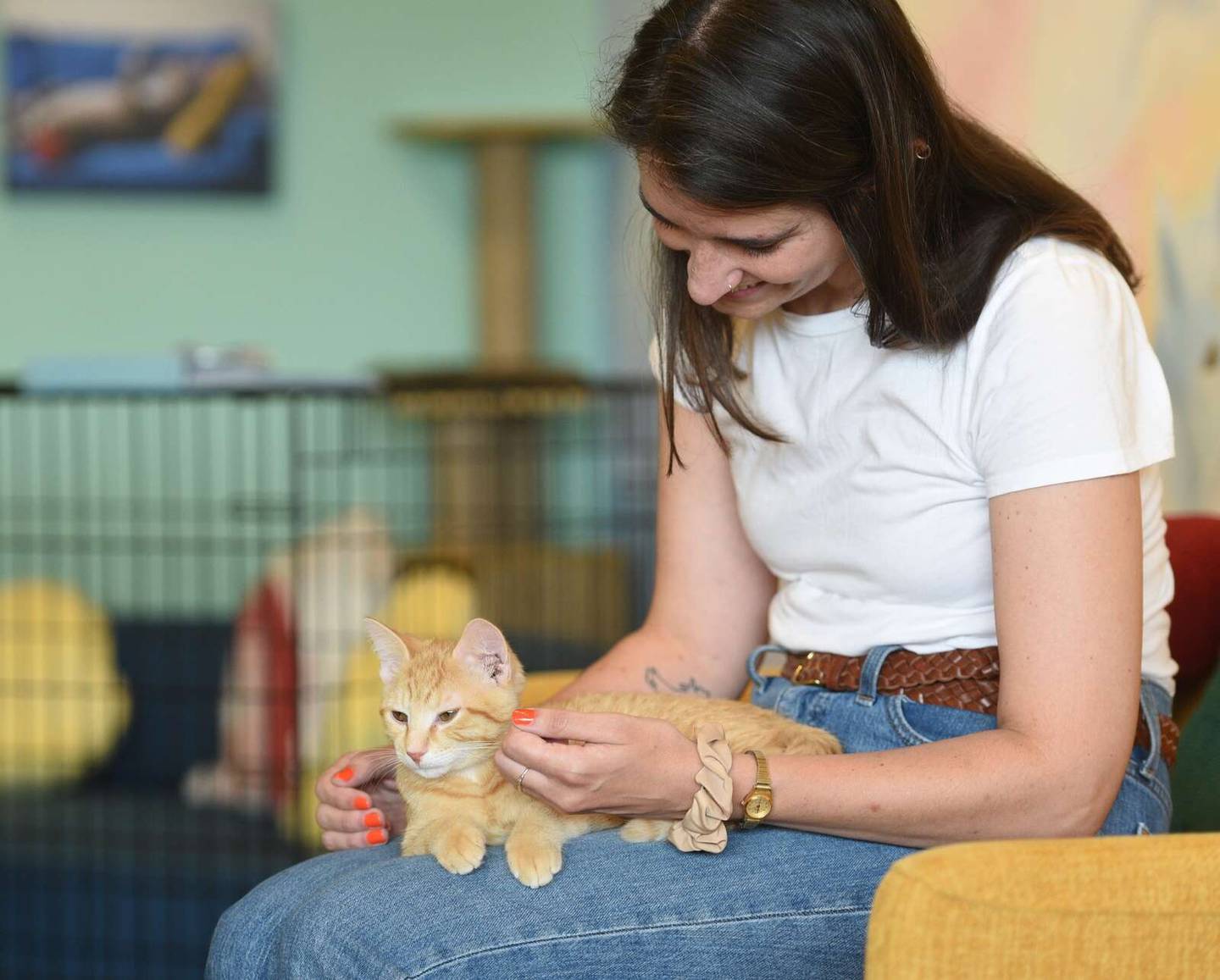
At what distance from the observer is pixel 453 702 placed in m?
1.14

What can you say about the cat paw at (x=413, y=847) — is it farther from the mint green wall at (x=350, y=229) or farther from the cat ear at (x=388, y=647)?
the mint green wall at (x=350, y=229)

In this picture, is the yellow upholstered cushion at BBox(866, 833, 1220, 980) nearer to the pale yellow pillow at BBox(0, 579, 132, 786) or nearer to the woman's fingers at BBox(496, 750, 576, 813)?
the woman's fingers at BBox(496, 750, 576, 813)

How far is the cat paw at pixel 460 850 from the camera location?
1039 millimetres

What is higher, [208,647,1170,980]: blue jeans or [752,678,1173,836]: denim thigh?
[752,678,1173,836]: denim thigh

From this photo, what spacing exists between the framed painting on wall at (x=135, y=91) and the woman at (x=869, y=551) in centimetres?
311

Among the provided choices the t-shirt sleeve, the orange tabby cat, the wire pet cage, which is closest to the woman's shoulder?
the t-shirt sleeve

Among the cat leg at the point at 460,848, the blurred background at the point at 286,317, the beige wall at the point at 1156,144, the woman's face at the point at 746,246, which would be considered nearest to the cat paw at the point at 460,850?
the cat leg at the point at 460,848

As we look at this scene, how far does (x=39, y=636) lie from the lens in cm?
298

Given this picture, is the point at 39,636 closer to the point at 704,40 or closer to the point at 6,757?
the point at 6,757

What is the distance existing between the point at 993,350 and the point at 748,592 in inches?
15.8

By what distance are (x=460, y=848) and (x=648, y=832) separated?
0.47 ft

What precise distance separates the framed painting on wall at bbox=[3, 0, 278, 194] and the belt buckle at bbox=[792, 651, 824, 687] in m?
3.21

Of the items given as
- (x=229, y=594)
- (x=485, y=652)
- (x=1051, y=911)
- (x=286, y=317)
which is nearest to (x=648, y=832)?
(x=485, y=652)

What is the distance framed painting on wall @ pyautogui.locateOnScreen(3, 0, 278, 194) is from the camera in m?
3.93
